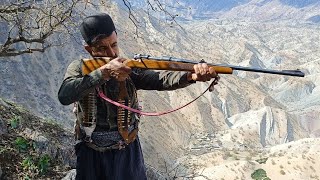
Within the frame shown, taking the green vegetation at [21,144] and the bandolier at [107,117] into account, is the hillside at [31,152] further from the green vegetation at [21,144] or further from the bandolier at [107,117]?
the bandolier at [107,117]

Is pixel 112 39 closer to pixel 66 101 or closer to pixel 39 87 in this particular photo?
pixel 66 101

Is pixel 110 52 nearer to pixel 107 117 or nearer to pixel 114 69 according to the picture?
pixel 114 69

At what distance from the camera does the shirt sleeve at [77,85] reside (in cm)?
242

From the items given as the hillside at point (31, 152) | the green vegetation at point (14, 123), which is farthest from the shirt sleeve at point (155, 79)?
the green vegetation at point (14, 123)

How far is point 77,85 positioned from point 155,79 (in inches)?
22.1

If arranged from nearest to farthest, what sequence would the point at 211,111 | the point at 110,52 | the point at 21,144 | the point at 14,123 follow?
1. the point at 110,52
2. the point at 21,144
3. the point at 14,123
4. the point at 211,111

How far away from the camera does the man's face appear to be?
8.76ft

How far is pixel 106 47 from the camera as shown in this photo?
2.68 meters

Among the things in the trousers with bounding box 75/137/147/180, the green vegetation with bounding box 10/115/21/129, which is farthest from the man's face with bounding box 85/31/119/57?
the green vegetation with bounding box 10/115/21/129

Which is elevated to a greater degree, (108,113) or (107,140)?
(108,113)

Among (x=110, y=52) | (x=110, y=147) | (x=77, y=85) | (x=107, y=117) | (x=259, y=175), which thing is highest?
(x=110, y=52)

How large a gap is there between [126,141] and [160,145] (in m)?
42.0

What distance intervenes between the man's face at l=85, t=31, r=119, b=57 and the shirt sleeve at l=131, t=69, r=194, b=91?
0.64 feet

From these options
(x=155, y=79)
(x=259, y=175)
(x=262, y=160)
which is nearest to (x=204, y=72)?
(x=155, y=79)
